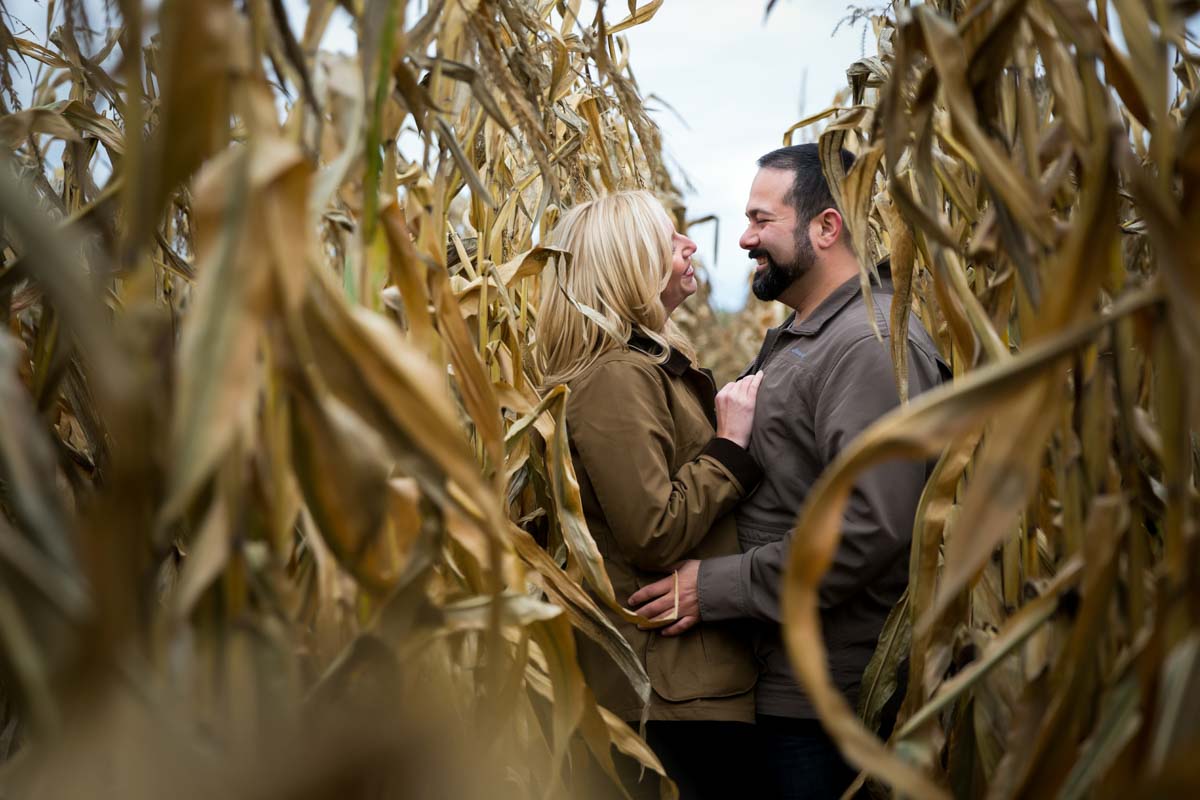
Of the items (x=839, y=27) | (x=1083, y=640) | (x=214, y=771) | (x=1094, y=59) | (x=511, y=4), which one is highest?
(x=839, y=27)

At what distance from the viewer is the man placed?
1178 mm

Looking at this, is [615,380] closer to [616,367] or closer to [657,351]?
[616,367]

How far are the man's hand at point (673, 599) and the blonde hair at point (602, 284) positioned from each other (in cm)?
28

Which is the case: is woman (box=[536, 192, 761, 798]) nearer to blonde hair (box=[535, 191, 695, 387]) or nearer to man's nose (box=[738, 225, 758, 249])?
Result: blonde hair (box=[535, 191, 695, 387])

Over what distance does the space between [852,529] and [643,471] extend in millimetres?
263

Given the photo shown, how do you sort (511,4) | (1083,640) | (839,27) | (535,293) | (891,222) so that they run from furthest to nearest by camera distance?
1. (535,293)
2. (839,27)
3. (891,222)
4. (511,4)
5. (1083,640)

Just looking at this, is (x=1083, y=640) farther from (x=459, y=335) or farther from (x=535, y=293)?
(x=535, y=293)

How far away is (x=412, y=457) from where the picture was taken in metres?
0.43

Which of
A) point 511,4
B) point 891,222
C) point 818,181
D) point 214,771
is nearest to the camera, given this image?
point 214,771

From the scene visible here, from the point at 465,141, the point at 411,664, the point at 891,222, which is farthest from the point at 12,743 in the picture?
the point at 891,222

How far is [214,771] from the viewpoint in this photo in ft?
1.19

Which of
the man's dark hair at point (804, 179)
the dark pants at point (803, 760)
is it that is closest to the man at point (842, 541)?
the dark pants at point (803, 760)

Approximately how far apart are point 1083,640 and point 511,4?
0.55 m

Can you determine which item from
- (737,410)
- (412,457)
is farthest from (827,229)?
(412,457)
